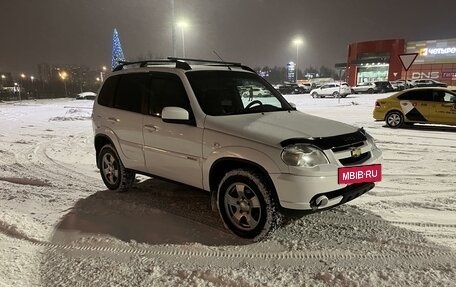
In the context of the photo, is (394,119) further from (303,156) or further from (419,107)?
(303,156)

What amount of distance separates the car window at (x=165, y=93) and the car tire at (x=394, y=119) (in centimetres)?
1054

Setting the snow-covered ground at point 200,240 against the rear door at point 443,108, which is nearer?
the snow-covered ground at point 200,240

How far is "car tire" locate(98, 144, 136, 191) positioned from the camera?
5758mm

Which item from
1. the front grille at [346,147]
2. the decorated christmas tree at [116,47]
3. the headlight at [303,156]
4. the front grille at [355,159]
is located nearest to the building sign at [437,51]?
the decorated christmas tree at [116,47]

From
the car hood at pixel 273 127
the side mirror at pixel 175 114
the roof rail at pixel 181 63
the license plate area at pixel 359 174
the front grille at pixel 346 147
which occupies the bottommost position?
the license plate area at pixel 359 174

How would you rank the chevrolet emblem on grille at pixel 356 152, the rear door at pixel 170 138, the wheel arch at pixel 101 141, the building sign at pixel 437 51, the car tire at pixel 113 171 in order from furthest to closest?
the building sign at pixel 437 51 < the wheel arch at pixel 101 141 < the car tire at pixel 113 171 < the rear door at pixel 170 138 < the chevrolet emblem on grille at pixel 356 152

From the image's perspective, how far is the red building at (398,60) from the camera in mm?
56438

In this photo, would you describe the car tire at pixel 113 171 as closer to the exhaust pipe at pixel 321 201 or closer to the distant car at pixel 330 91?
the exhaust pipe at pixel 321 201

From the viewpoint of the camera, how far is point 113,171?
5953 mm

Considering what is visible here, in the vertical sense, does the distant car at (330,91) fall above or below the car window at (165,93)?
below

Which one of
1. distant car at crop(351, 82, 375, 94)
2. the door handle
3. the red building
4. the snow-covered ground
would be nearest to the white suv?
the door handle

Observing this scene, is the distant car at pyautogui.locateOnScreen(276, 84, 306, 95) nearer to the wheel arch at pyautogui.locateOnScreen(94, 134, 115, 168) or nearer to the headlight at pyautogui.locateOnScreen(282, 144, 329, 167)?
the wheel arch at pyautogui.locateOnScreen(94, 134, 115, 168)

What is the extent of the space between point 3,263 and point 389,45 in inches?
2542

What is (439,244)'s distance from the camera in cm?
394
